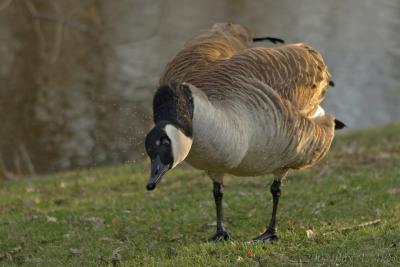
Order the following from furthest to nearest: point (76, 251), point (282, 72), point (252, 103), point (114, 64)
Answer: point (114, 64), point (76, 251), point (282, 72), point (252, 103)

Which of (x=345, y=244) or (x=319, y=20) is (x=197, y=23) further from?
(x=345, y=244)

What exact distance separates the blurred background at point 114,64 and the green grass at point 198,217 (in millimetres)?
6587

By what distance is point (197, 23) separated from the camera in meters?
29.5

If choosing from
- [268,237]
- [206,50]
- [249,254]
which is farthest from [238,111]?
[268,237]

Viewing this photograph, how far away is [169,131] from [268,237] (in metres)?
2.67

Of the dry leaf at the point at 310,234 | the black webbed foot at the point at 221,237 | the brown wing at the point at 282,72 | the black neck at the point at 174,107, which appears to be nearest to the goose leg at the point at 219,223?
the black webbed foot at the point at 221,237

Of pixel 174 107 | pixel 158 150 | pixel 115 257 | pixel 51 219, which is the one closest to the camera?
pixel 158 150


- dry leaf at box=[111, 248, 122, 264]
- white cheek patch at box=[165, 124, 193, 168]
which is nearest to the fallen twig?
dry leaf at box=[111, 248, 122, 264]

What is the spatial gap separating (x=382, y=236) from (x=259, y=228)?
6.10 feet

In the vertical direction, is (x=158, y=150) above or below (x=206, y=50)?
above

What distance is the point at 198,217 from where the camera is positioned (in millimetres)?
9352

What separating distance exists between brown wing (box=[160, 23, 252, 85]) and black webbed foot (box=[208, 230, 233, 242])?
5.78ft

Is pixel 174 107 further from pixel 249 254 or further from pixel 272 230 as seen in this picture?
pixel 272 230

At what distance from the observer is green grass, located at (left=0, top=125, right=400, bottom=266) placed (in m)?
6.87
